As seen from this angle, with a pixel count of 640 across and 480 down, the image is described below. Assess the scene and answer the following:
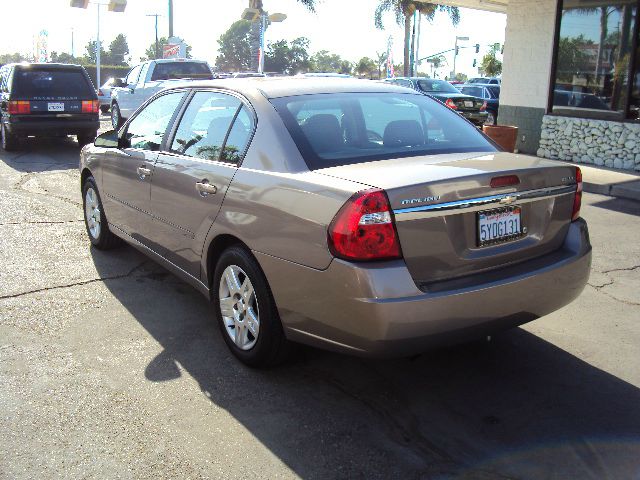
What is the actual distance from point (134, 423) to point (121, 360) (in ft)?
2.54

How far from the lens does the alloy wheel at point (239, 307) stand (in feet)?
12.3

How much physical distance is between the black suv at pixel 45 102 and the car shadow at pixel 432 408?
1062cm

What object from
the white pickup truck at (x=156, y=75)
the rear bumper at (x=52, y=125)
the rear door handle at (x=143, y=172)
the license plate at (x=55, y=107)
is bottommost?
the rear bumper at (x=52, y=125)

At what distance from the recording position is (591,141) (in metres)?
12.2

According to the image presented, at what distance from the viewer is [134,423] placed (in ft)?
10.8

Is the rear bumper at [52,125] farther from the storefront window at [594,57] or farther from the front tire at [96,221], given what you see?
the storefront window at [594,57]

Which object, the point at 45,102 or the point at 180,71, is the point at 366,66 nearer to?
the point at 180,71

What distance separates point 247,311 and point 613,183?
7914mm

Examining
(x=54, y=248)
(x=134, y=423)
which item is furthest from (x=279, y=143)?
(x=54, y=248)

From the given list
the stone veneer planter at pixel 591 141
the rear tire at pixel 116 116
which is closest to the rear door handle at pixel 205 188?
the stone veneer planter at pixel 591 141

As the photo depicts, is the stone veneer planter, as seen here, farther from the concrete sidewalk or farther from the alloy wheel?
the alloy wheel

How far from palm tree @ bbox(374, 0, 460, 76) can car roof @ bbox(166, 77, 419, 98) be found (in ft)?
117

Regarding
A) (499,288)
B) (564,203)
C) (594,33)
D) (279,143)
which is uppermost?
(594,33)

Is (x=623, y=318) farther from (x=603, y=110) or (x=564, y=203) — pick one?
(x=603, y=110)
